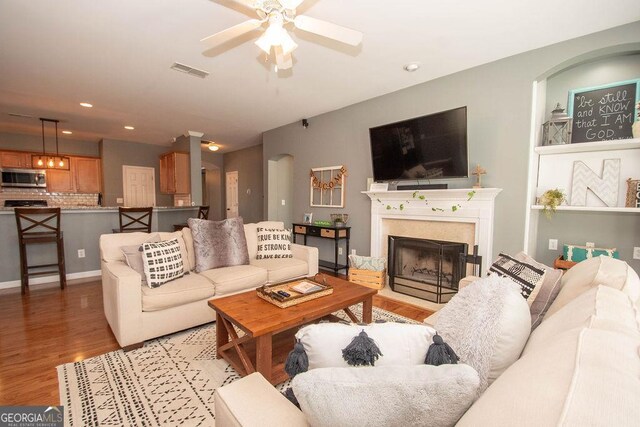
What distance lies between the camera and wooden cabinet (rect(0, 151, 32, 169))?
19.1ft

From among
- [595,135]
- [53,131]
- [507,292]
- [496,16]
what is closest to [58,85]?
[53,131]

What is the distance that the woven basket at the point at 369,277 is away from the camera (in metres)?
3.58

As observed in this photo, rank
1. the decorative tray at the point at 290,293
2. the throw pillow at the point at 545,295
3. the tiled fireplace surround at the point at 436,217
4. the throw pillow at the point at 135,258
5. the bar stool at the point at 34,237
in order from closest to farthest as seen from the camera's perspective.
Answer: the throw pillow at the point at 545,295 < the decorative tray at the point at 290,293 < the throw pillow at the point at 135,258 < the tiled fireplace surround at the point at 436,217 < the bar stool at the point at 34,237

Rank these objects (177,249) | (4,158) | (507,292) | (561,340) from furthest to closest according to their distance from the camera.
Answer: (4,158) → (177,249) → (507,292) → (561,340)

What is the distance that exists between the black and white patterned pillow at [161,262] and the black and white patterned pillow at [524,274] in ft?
8.09

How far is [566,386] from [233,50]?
3.14 meters

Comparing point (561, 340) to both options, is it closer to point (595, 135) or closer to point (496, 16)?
point (496, 16)

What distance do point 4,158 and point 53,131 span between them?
109 cm

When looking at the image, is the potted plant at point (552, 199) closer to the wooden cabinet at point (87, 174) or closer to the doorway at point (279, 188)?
the doorway at point (279, 188)

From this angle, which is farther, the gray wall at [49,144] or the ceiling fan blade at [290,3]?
the gray wall at [49,144]

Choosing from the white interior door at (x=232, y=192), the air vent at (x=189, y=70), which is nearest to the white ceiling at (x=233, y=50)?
the air vent at (x=189, y=70)

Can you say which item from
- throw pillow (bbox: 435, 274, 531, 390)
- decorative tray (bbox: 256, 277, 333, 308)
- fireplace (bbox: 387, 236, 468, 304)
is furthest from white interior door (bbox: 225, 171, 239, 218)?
throw pillow (bbox: 435, 274, 531, 390)

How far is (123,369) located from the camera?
1.96 m

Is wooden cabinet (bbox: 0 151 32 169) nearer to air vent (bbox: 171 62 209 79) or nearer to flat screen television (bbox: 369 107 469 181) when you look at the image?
air vent (bbox: 171 62 209 79)
